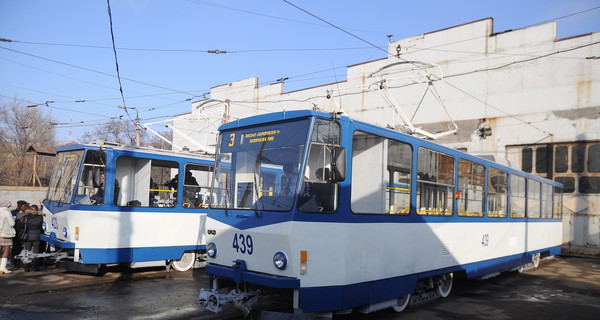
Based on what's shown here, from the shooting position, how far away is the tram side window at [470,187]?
912 centimetres

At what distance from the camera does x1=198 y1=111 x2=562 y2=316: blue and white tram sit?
5.96m

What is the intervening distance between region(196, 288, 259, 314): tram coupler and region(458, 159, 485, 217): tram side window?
15.4ft

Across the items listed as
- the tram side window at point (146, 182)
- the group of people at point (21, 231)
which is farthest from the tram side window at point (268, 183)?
the group of people at point (21, 231)

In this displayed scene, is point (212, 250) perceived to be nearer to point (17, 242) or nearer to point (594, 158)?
point (17, 242)

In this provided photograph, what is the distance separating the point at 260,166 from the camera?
648cm

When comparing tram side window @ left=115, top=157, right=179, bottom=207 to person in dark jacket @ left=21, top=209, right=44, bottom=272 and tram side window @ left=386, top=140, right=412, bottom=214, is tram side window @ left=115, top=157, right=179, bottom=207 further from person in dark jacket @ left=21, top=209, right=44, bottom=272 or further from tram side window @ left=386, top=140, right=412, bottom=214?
tram side window @ left=386, top=140, right=412, bottom=214

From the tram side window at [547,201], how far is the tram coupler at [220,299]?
1153 cm

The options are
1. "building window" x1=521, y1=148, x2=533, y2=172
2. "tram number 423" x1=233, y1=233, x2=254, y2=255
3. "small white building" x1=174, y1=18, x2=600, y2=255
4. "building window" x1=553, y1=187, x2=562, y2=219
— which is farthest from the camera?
"building window" x1=521, y1=148, x2=533, y2=172

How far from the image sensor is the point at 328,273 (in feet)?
20.0

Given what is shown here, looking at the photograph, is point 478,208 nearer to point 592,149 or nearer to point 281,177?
point 281,177

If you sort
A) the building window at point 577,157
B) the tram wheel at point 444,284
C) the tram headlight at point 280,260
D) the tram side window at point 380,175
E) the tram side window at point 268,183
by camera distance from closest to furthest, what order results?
1. the tram headlight at point 280,260
2. the tram side window at point 268,183
3. the tram side window at point 380,175
4. the tram wheel at point 444,284
5. the building window at point 577,157

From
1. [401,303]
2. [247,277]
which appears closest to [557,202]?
[401,303]

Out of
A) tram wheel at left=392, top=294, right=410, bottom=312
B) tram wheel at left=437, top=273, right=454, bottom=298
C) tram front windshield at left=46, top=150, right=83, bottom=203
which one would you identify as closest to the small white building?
tram front windshield at left=46, top=150, right=83, bottom=203

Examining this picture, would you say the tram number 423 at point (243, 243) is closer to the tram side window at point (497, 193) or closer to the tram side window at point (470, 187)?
the tram side window at point (470, 187)
